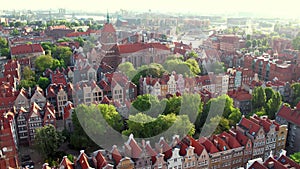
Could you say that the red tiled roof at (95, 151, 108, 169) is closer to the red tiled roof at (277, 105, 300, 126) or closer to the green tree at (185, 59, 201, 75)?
the red tiled roof at (277, 105, 300, 126)

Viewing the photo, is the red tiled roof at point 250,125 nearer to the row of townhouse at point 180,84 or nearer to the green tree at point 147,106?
the green tree at point 147,106

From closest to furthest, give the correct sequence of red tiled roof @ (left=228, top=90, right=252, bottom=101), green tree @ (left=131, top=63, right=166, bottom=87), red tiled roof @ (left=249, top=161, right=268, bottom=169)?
red tiled roof @ (left=249, top=161, right=268, bottom=169)
red tiled roof @ (left=228, top=90, right=252, bottom=101)
green tree @ (left=131, top=63, right=166, bottom=87)

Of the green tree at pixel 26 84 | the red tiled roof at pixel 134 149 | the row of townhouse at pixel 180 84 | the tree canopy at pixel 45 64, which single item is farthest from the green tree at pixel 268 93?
the tree canopy at pixel 45 64

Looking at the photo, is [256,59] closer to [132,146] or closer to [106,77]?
[106,77]

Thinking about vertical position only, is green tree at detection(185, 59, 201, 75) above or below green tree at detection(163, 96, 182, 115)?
above

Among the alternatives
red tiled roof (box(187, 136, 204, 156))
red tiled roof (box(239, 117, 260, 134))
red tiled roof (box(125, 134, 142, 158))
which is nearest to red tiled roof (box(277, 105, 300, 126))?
red tiled roof (box(239, 117, 260, 134))

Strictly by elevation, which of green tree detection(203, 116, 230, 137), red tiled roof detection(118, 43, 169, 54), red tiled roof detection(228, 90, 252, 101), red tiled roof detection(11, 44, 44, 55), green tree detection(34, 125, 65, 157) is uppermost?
red tiled roof detection(118, 43, 169, 54)

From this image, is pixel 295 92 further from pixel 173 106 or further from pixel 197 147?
pixel 197 147
